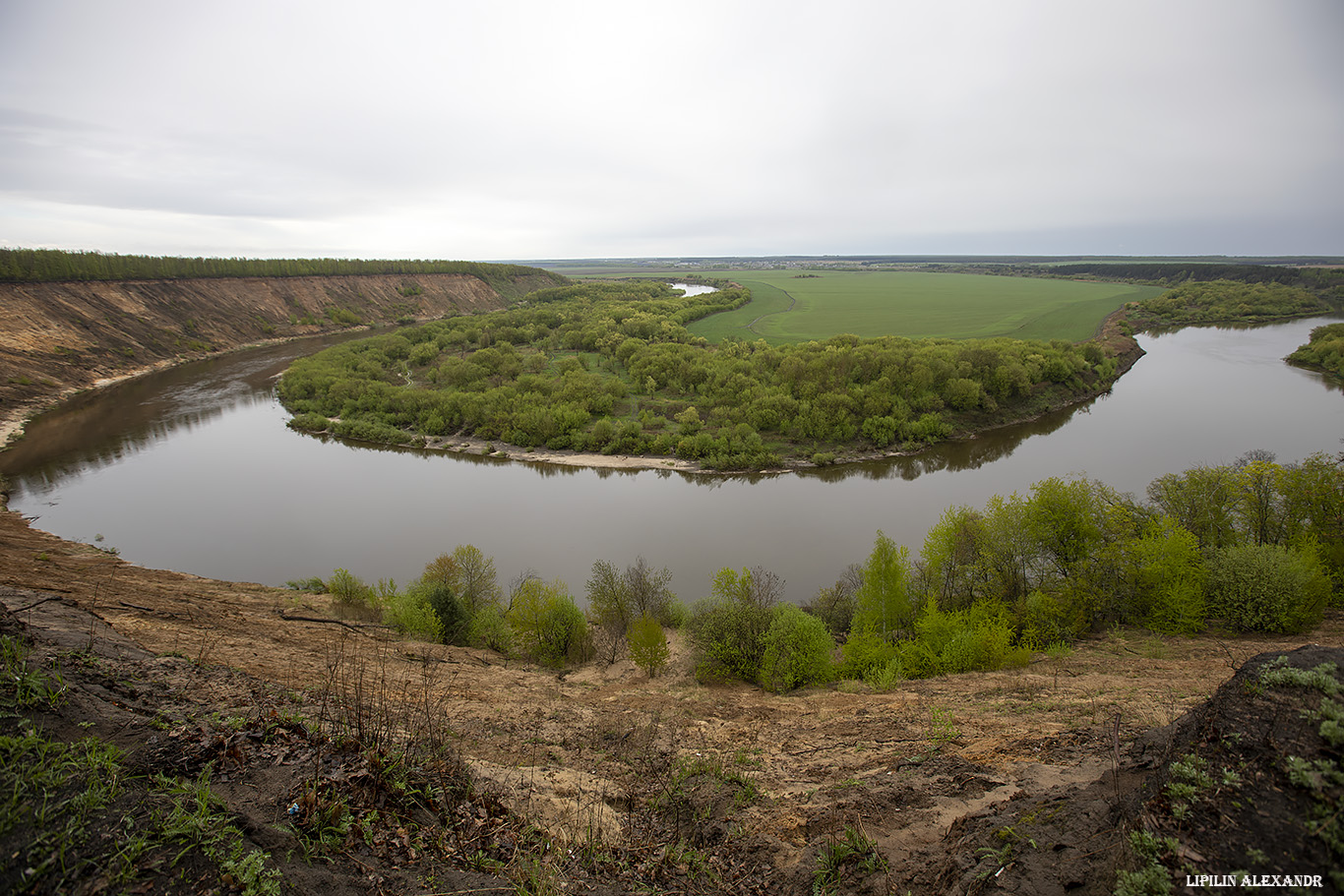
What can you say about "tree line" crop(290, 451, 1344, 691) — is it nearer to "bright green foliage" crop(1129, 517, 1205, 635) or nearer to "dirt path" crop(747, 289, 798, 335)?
"bright green foliage" crop(1129, 517, 1205, 635)

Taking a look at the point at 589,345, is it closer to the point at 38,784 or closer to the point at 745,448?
the point at 745,448

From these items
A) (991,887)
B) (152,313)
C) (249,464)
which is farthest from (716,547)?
(152,313)

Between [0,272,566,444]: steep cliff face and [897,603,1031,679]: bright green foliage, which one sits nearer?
[897,603,1031,679]: bright green foliage

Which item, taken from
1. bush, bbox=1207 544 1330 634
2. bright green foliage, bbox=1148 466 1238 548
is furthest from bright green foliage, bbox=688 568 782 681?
bright green foliage, bbox=1148 466 1238 548

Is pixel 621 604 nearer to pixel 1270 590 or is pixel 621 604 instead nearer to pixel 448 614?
pixel 448 614

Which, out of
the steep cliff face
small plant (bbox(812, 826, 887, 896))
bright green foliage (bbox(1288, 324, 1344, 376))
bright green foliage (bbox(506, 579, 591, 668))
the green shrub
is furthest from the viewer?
the steep cliff face

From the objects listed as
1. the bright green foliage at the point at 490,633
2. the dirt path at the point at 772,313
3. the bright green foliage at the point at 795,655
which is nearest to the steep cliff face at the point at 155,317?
the bright green foliage at the point at 490,633
